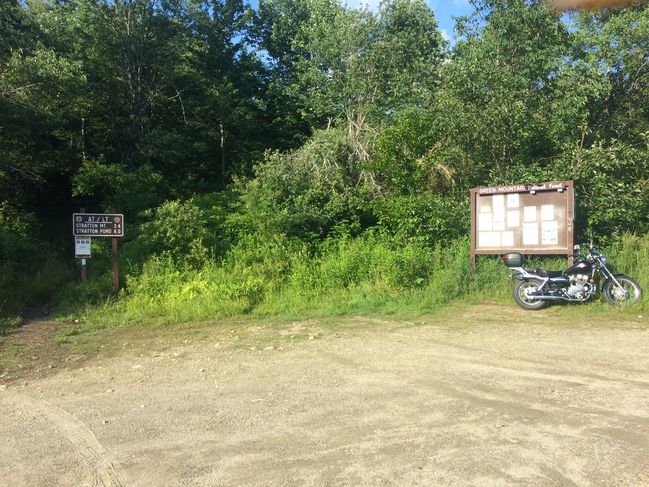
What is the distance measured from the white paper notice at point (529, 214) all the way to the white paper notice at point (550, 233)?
0.24m

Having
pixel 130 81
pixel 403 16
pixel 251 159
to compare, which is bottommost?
pixel 251 159

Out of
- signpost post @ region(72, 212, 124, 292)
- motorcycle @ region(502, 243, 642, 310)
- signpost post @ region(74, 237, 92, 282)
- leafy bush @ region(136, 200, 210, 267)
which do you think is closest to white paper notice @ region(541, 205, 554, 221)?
motorcycle @ region(502, 243, 642, 310)

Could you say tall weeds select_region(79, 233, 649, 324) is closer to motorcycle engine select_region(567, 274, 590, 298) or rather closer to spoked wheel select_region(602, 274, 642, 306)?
spoked wheel select_region(602, 274, 642, 306)

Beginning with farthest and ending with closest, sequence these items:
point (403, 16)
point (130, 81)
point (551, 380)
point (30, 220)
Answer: point (403, 16) → point (130, 81) → point (30, 220) → point (551, 380)

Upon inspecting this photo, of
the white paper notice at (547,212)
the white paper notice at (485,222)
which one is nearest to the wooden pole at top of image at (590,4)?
the white paper notice at (547,212)

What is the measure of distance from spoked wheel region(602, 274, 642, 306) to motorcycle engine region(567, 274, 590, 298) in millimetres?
316

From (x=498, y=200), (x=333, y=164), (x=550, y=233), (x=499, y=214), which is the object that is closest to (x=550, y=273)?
(x=550, y=233)

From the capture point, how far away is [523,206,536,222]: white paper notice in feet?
36.3

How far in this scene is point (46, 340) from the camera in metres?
8.37

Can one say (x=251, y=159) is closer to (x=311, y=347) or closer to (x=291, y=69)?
(x=291, y=69)

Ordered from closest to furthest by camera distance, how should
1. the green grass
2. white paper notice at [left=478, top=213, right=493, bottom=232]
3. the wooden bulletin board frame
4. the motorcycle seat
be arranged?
the motorcycle seat < the green grass < the wooden bulletin board frame < white paper notice at [left=478, top=213, right=493, bottom=232]

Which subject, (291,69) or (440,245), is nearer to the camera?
(440,245)

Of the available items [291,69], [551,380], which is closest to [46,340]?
[551,380]

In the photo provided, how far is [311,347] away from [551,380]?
311cm
